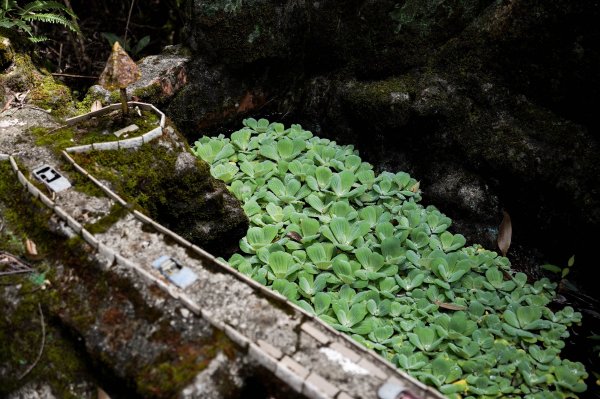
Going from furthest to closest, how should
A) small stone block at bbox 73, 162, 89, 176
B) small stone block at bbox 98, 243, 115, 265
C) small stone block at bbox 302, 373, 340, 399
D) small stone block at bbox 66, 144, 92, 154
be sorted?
small stone block at bbox 66, 144, 92, 154
small stone block at bbox 73, 162, 89, 176
small stone block at bbox 98, 243, 115, 265
small stone block at bbox 302, 373, 340, 399

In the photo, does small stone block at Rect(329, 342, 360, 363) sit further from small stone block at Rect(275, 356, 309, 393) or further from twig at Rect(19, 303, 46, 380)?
twig at Rect(19, 303, 46, 380)

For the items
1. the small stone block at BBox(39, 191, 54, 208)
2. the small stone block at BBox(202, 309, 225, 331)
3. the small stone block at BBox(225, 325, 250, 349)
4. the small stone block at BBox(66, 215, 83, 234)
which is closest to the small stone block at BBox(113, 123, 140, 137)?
the small stone block at BBox(39, 191, 54, 208)

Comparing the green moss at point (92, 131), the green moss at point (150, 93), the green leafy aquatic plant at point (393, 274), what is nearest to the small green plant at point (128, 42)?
the green moss at point (150, 93)

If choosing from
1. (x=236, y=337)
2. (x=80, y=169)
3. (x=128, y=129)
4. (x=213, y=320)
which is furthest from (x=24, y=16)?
(x=236, y=337)

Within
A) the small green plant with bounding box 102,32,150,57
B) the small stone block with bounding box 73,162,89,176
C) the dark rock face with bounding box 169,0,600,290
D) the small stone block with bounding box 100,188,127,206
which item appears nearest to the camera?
the small stone block with bounding box 100,188,127,206

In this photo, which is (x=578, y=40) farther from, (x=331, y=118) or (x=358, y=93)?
(x=331, y=118)

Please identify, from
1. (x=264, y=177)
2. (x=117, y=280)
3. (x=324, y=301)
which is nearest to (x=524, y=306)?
(x=324, y=301)
